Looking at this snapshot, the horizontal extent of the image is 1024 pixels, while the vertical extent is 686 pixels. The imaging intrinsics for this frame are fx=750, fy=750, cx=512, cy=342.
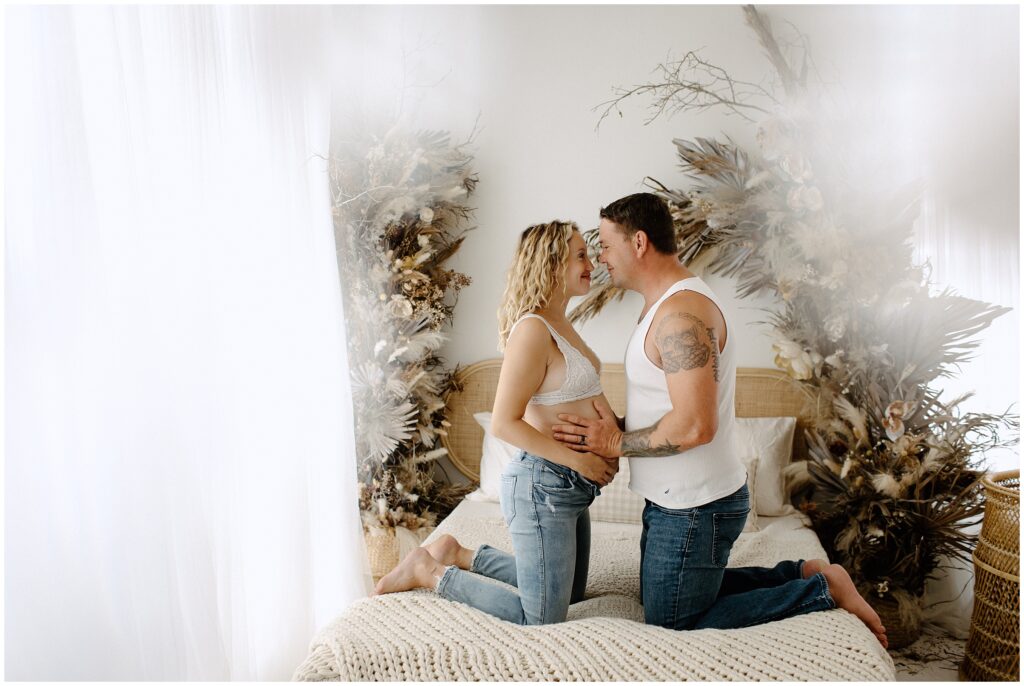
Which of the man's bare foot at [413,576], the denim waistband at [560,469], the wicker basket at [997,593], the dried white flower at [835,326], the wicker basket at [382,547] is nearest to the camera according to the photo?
the denim waistband at [560,469]

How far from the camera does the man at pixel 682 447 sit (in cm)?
183

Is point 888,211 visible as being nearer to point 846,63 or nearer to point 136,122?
point 846,63

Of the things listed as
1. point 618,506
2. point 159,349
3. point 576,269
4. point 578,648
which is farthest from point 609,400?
point 159,349

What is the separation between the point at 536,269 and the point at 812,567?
1.09 meters

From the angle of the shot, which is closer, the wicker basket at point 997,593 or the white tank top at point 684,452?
the white tank top at point 684,452

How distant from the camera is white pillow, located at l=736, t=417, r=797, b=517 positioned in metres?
2.91

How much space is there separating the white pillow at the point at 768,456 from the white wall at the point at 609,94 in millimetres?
317

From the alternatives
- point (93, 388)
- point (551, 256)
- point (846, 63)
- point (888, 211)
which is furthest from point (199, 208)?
point (846, 63)

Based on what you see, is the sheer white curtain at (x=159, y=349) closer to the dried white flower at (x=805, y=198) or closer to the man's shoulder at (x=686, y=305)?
the man's shoulder at (x=686, y=305)

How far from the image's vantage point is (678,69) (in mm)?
3127

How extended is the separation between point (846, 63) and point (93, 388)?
2.92 meters

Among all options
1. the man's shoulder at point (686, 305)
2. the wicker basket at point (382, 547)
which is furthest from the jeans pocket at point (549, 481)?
the wicker basket at point (382, 547)

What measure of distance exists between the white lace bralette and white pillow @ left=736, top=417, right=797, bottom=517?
1.17 metres

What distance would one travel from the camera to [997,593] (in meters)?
2.36
